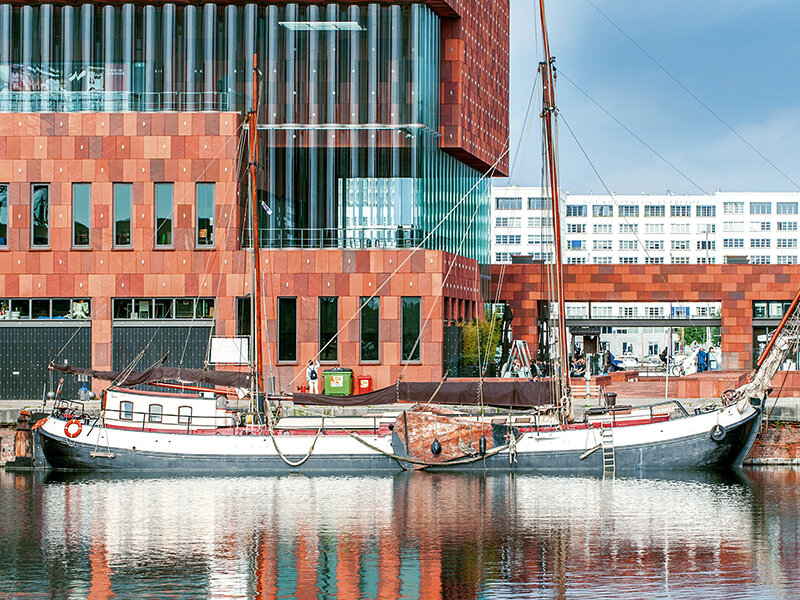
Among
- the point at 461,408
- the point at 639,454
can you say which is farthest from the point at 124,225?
the point at 639,454

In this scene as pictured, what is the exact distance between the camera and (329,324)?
61906 millimetres

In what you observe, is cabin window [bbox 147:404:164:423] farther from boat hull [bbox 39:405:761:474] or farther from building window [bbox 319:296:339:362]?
building window [bbox 319:296:339:362]

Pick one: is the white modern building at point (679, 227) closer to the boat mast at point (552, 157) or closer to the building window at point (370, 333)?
the building window at point (370, 333)

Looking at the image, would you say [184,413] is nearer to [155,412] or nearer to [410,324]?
[155,412]

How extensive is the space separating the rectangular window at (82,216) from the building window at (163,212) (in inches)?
120

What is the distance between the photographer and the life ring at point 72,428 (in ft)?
157

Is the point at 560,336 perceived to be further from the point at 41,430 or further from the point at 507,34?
the point at 507,34

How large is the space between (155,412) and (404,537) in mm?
18119

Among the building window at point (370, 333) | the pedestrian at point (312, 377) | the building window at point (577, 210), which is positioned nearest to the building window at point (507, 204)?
the building window at point (577, 210)

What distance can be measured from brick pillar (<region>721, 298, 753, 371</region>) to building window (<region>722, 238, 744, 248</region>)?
84.8 meters

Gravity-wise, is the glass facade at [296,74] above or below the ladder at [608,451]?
above

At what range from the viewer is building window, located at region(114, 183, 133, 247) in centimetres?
6194

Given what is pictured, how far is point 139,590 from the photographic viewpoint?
27234 mm

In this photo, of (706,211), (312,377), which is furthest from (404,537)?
(706,211)
